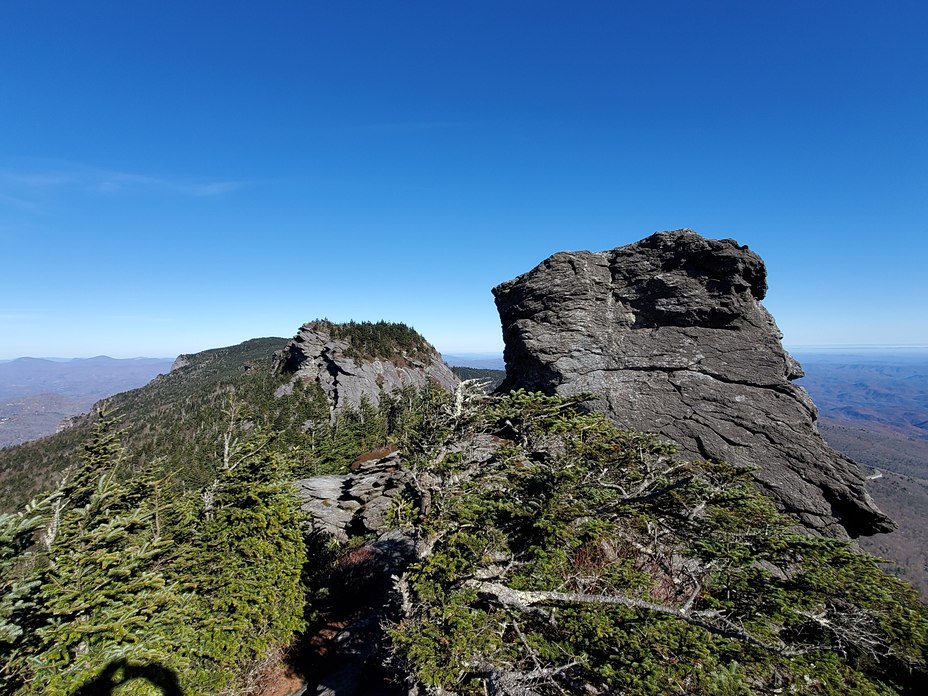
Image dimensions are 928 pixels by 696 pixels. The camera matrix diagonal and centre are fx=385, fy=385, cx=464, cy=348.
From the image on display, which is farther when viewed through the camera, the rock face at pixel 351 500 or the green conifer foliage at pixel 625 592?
the rock face at pixel 351 500

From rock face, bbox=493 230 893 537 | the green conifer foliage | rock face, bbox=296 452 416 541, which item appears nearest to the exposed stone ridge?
rock face, bbox=296 452 416 541

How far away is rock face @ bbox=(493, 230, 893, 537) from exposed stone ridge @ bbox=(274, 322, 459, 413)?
165 ft

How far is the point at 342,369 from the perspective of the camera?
262ft

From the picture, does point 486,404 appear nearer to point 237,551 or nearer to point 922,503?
point 237,551

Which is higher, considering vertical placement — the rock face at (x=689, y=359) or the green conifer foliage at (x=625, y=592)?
the rock face at (x=689, y=359)

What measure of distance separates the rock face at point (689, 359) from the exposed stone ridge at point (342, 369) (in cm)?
5032

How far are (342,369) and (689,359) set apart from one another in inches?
2772

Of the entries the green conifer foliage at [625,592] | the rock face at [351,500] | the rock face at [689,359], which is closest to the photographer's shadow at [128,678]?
the green conifer foliage at [625,592]

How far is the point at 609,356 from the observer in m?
21.4

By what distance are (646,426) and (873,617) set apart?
11.2 metres

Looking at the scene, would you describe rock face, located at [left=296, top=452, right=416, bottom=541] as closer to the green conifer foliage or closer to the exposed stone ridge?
the green conifer foliage

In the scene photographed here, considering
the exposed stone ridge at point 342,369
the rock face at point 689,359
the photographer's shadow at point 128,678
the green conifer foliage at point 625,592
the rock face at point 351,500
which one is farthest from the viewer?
the exposed stone ridge at point 342,369

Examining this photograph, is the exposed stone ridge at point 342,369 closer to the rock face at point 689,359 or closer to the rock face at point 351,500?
Result: the rock face at point 351,500

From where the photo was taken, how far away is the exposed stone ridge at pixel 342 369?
3017 inches
